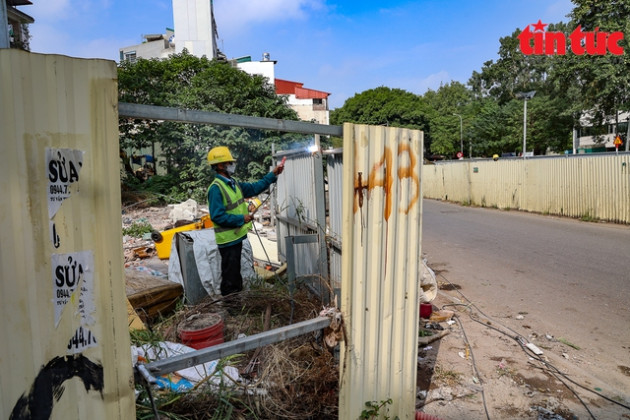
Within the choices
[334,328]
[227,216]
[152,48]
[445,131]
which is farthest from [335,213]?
[445,131]

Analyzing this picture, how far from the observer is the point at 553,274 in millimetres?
6688

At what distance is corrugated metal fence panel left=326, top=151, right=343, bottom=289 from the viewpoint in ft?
12.2

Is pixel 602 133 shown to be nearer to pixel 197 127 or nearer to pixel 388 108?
pixel 388 108

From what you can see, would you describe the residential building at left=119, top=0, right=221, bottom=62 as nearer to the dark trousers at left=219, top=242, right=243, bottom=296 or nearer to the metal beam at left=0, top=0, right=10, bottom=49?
the dark trousers at left=219, top=242, right=243, bottom=296

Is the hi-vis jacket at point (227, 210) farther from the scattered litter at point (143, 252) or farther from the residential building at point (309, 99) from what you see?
the residential building at point (309, 99)

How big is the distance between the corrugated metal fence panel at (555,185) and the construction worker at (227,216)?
10842 millimetres

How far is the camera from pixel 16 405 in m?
1.42

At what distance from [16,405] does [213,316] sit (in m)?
2.13

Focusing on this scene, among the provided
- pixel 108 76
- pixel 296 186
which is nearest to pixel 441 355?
pixel 296 186

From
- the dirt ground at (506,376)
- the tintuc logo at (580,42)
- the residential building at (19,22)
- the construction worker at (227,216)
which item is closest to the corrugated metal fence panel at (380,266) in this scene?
the dirt ground at (506,376)

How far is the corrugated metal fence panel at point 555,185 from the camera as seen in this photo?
11211 millimetres

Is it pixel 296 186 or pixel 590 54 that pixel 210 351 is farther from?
pixel 590 54

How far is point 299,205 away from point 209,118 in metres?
3.48

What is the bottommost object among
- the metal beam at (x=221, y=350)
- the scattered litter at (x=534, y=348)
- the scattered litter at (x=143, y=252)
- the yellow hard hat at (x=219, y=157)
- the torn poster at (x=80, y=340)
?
the scattered litter at (x=534, y=348)
